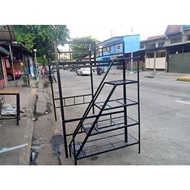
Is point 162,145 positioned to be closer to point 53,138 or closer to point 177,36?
point 53,138

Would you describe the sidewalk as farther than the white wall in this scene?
No

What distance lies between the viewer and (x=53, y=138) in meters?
3.82

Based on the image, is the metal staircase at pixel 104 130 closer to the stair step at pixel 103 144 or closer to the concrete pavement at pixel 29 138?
the stair step at pixel 103 144

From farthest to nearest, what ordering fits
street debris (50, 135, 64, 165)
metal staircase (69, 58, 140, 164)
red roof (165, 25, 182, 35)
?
red roof (165, 25, 182, 35), street debris (50, 135, 64, 165), metal staircase (69, 58, 140, 164)

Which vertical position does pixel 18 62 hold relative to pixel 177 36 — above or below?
below

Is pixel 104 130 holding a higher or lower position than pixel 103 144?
higher

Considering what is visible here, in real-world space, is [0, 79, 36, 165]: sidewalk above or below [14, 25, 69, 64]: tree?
below

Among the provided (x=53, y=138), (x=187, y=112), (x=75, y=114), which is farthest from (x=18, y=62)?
(x=187, y=112)

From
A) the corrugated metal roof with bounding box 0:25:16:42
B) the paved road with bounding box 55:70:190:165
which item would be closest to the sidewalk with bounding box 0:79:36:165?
the paved road with bounding box 55:70:190:165

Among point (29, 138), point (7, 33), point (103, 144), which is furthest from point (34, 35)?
point (103, 144)

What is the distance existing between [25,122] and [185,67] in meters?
15.7

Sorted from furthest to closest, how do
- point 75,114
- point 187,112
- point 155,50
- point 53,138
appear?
point 155,50, point 75,114, point 187,112, point 53,138

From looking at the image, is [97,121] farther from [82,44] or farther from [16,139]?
[82,44]

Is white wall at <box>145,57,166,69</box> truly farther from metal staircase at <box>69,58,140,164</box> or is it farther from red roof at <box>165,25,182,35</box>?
metal staircase at <box>69,58,140,164</box>
